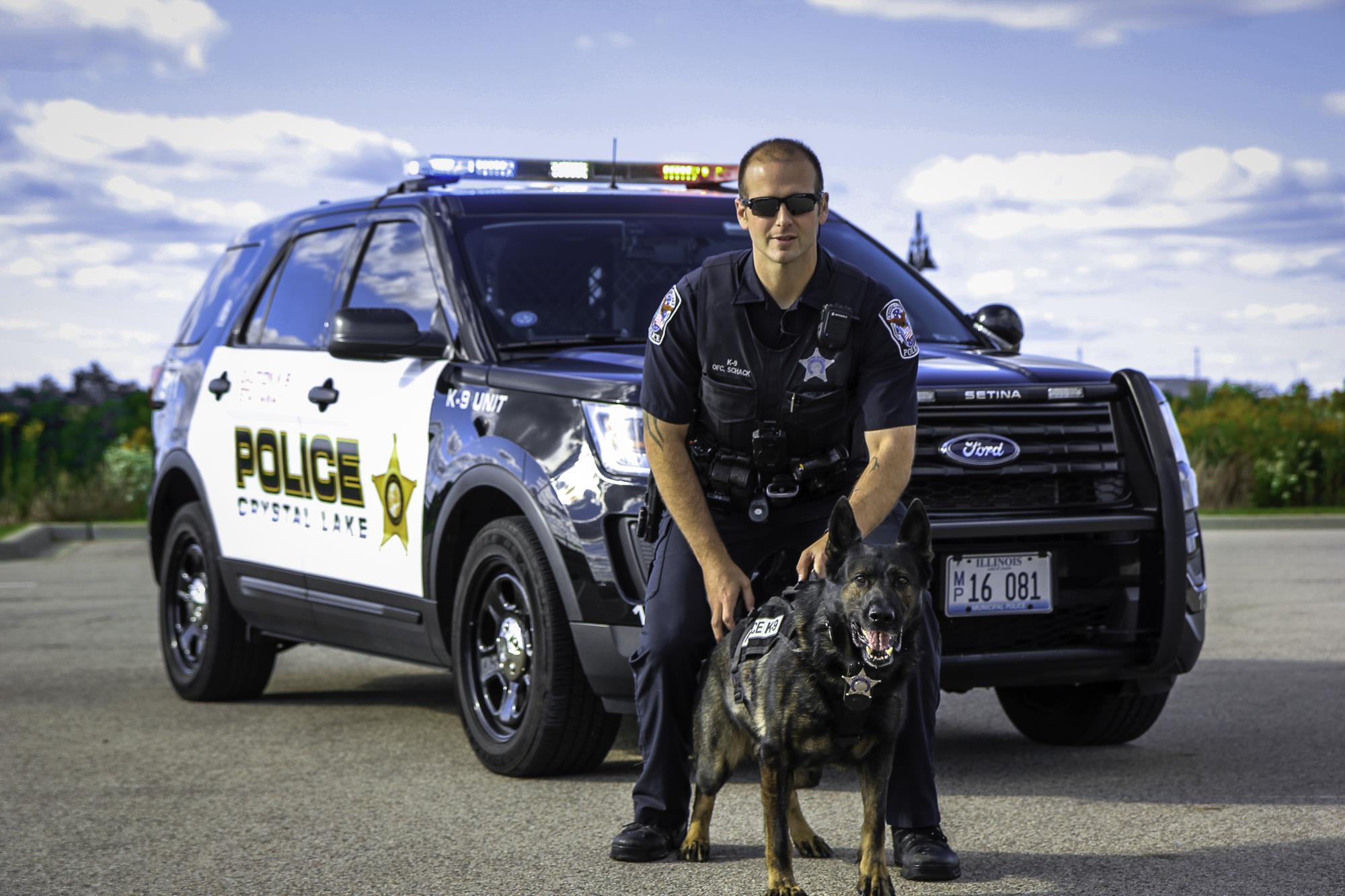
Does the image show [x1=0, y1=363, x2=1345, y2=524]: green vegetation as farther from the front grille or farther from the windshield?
the front grille

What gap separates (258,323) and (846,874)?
4442 millimetres

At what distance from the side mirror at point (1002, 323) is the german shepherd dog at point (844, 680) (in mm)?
2832

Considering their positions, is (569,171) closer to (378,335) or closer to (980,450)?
(378,335)

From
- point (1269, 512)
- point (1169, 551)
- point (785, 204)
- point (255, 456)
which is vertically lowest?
point (1269, 512)

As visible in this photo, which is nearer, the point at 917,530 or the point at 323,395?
the point at 917,530

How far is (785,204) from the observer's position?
15.8ft

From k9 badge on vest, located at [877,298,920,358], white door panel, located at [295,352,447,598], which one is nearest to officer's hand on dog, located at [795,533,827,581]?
k9 badge on vest, located at [877,298,920,358]

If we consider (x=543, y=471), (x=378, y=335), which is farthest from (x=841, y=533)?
(x=378, y=335)

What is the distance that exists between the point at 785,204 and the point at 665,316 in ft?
A: 1.50

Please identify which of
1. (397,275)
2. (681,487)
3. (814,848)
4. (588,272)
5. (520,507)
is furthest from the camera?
(397,275)

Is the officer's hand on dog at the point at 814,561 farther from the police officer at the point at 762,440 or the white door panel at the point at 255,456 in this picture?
the white door panel at the point at 255,456

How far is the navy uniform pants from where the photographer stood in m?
4.90

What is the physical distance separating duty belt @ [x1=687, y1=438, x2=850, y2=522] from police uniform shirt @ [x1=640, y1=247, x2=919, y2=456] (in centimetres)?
9

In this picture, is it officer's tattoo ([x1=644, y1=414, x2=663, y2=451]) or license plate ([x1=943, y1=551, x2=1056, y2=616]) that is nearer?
officer's tattoo ([x1=644, y1=414, x2=663, y2=451])
